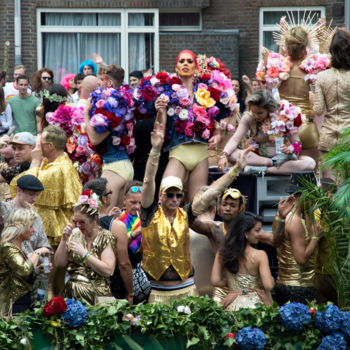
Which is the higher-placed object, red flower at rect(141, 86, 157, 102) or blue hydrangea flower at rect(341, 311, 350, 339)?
red flower at rect(141, 86, 157, 102)

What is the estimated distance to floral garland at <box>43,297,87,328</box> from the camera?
5207 millimetres

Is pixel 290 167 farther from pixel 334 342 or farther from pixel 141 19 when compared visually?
pixel 141 19

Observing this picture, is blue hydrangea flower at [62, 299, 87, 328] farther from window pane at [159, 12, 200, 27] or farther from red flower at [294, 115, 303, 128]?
window pane at [159, 12, 200, 27]

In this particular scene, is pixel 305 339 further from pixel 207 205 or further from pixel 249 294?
pixel 207 205

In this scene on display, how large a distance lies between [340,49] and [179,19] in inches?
296

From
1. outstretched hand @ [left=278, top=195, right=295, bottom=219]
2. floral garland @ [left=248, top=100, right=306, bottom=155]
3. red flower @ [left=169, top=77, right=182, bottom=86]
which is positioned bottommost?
outstretched hand @ [left=278, top=195, right=295, bottom=219]

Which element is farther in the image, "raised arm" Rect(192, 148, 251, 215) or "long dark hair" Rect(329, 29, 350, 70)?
"long dark hair" Rect(329, 29, 350, 70)

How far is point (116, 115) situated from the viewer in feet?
26.0

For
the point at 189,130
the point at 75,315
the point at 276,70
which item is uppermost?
the point at 276,70

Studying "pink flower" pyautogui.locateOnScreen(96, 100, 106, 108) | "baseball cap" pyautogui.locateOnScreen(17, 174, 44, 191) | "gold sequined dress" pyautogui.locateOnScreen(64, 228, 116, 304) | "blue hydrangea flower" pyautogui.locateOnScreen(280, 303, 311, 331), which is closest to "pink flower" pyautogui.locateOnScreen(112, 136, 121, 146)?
"pink flower" pyautogui.locateOnScreen(96, 100, 106, 108)

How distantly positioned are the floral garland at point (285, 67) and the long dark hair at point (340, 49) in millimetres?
559

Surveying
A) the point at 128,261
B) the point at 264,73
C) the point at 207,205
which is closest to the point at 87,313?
the point at 128,261

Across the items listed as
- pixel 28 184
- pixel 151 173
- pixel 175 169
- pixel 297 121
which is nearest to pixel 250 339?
pixel 151 173

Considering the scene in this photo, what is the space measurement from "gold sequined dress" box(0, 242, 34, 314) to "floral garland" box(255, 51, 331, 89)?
3957mm
